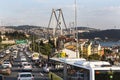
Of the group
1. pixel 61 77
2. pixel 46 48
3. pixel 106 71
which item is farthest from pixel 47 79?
pixel 46 48

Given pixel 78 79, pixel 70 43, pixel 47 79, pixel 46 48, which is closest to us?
pixel 78 79

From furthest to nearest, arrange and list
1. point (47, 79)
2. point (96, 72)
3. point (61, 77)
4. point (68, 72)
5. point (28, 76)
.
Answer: point (47, 79)
point (28, 76)
point (61, 77)
point (68, 72)
point (96, 72)

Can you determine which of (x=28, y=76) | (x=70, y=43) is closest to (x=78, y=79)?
(x=28, y=76)

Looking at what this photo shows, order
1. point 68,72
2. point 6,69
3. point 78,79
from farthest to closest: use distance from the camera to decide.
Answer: point 6,69, point 68,72, point 78,79

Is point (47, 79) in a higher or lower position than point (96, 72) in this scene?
lower

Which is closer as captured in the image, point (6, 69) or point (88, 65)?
point (88, 65)

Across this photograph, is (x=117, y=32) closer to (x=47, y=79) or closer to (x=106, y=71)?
(x=47, y=79)

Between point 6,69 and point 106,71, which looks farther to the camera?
point 6,69

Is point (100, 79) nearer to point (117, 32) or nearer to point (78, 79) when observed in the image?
point (78, 79)

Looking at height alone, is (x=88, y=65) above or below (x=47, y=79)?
above
